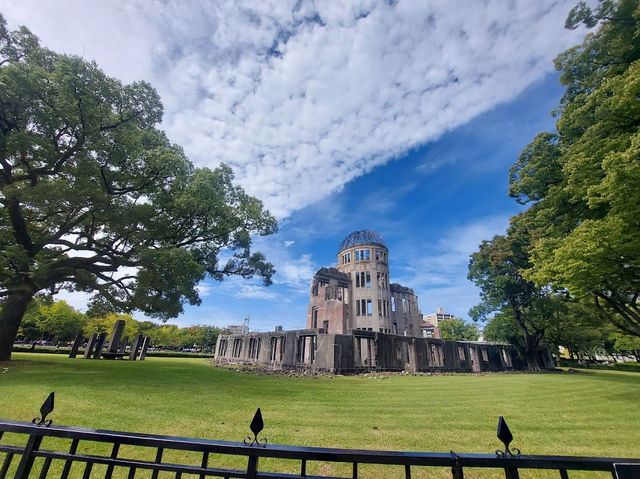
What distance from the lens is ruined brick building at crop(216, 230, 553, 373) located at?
2317 centimetres

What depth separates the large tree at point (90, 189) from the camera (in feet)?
40.7

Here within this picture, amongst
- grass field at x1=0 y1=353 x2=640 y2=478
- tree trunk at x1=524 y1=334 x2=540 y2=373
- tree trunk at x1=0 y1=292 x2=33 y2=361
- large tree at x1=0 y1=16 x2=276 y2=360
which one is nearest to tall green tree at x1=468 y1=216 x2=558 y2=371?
tree trunk at x1=524 y1=334 x2=540 y2=373

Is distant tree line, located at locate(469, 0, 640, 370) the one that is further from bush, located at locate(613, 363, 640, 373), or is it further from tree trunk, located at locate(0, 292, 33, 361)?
bush, located at locate(613, 363, 640, 373)

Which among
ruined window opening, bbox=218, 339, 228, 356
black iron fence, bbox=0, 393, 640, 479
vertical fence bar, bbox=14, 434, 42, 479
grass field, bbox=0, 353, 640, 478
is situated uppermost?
ruined window opening, bbox=218, 339, 228, 356

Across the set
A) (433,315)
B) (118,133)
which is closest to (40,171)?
(118,133)

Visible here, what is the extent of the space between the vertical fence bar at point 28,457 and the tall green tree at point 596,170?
573 inches

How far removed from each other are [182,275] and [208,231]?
452 centimetres

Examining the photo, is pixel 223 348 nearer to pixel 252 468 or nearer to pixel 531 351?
pixel 531 351

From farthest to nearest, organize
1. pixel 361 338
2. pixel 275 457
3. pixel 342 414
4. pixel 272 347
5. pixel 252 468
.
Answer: pixel 272 347 < pixel 361 338 < pixel 342 414 < pixel 252 468 < pixel 275 457

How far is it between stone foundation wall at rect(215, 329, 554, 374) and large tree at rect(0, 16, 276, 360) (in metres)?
11.0

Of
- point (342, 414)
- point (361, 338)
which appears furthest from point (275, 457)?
point (361, 338)

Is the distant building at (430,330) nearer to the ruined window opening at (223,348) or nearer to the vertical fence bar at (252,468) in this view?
the ruined window opening at (223,348)

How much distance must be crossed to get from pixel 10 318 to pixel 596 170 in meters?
28.3

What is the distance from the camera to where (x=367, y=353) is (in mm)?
26562
